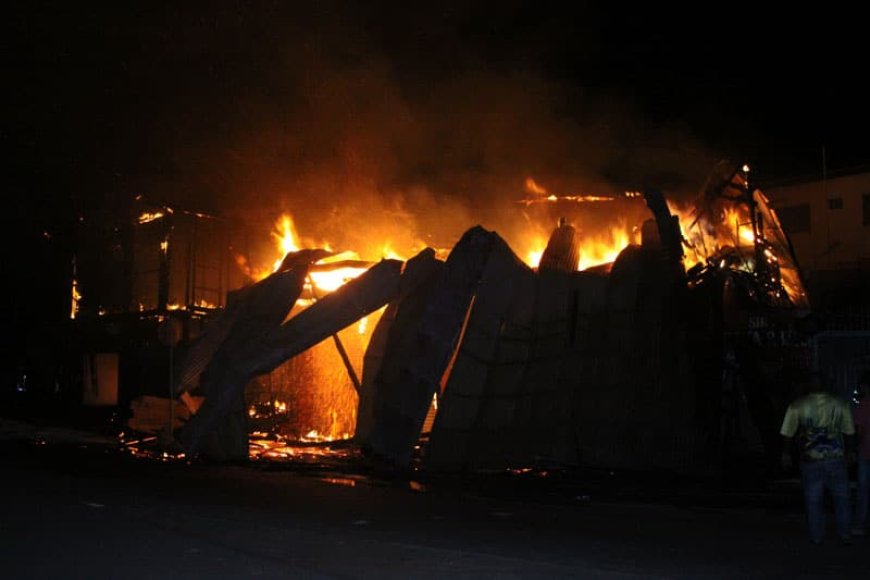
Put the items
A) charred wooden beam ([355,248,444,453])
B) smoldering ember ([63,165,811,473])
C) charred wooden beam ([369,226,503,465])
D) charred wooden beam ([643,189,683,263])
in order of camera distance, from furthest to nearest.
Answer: charred wooden beam ([355,248,444,453]) → charred wooden beam ([369,226,503,465]) → charred wooden beam ([643,189,683,263]) → smoldering ember ([63,165,811,473])

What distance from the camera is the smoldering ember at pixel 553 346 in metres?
13.3

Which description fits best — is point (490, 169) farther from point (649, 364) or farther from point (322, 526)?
point (322, 526)

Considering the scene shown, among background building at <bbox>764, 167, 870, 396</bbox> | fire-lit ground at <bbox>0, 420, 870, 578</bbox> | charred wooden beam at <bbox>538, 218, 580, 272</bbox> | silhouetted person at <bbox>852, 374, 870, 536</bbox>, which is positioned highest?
background building at <bbox>764, 167, 870, 396</bbox>

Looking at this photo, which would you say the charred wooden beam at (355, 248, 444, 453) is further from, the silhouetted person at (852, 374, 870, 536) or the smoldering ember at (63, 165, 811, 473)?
the silhouetted person at (852, 374, 870, 536)

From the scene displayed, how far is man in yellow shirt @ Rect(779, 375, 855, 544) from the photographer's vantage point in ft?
26.8

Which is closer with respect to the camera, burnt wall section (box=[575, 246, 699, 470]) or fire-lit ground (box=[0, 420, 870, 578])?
fire-lit ground (box=[0, 420, 870, 578])

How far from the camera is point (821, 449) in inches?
327

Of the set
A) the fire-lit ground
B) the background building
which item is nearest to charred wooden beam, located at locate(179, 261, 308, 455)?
the fire-lit ground

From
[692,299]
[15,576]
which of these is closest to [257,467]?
[692,299]

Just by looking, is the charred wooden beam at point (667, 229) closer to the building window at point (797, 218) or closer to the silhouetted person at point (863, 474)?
the silhouetted person at point (863, 474)

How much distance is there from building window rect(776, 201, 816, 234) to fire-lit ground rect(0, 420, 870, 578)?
71.6 feet

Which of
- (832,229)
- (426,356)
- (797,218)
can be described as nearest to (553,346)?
(426,356)

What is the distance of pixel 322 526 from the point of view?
29.4 feet

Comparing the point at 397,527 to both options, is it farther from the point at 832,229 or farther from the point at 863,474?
the point at 832,229
